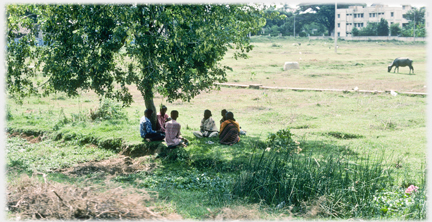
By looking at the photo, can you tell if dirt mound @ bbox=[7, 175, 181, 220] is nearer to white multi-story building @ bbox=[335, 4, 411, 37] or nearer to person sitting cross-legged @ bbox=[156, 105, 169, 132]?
person sitting cross-legged @ bbox=[156, 105, 169, 132]

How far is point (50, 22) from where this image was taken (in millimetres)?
9359

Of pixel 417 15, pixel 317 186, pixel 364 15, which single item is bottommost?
pixel 317 186

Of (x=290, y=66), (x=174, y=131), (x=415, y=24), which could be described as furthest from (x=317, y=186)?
(x=415, y=24)

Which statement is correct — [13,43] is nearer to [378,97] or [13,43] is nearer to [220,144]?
[220,144]

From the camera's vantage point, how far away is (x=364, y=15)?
77562 mm

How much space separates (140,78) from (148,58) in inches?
41.8

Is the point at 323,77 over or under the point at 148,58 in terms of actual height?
under

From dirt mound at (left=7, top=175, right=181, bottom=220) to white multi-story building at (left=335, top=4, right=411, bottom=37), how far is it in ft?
238

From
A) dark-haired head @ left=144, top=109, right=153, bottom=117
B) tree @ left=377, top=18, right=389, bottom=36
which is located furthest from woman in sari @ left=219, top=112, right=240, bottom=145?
tree @ left=377, top=18, right=389, bottom=36

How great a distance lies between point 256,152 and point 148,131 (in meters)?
2.75

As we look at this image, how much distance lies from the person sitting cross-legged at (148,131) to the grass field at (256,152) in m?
0.40

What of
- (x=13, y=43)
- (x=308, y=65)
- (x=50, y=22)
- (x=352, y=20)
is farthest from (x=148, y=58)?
(x=352, y=20)

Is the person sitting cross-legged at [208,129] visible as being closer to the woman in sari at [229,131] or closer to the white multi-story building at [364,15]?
the woman in sari at [229,131]

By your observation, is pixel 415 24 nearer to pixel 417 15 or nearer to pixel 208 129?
pixel 417 15
